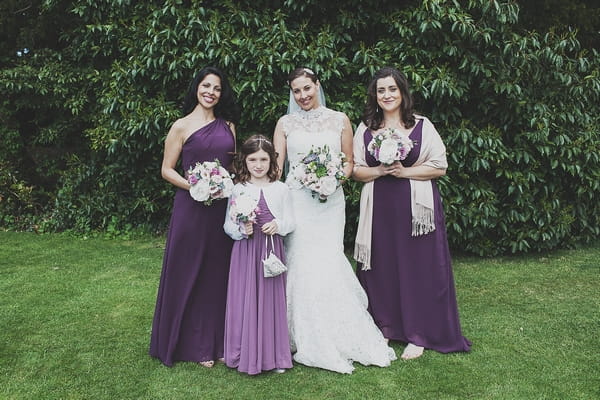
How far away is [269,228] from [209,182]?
0.54 m

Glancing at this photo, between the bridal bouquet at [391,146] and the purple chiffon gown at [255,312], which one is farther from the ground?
the bridal bouquet at [391,146]

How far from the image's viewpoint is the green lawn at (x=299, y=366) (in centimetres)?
387

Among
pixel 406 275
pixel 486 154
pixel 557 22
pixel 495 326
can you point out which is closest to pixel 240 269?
pixel 406 275

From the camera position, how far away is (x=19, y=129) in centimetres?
1022

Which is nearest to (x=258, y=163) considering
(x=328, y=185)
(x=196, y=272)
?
(x=328, y=185)

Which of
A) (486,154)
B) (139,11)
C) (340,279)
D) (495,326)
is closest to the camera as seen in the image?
(340,279)

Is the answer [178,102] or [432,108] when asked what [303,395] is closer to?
[432,108]

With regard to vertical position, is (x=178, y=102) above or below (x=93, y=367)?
above

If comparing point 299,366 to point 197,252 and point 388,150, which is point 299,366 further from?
point 388,150

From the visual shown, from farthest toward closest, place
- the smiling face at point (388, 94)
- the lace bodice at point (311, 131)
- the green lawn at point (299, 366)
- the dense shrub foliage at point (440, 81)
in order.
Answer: the dense shrub foliage at point (440, 81) → the lace bodice at point (311, 131) → the smiling face at point (388, 94) → the green lawn at point (299, 366)

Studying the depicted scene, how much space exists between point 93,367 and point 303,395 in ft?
5.55

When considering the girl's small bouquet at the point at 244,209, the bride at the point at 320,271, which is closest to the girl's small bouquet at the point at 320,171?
the bride at the point at 320,271

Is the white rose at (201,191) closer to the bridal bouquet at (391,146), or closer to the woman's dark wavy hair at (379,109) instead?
the bridal bouquet at (391,146)

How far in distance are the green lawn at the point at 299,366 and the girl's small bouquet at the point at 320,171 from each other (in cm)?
136
